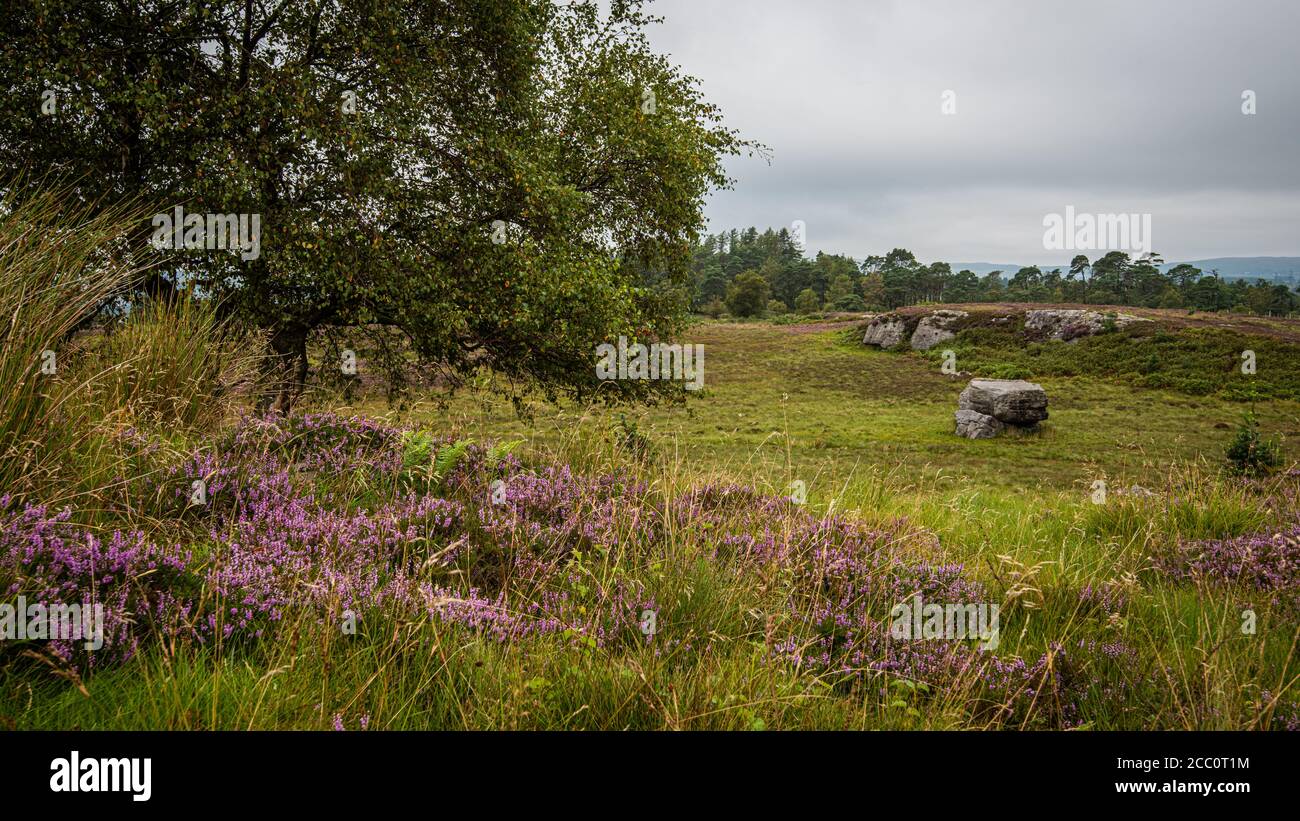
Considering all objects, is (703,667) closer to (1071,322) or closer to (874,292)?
(1071,322)

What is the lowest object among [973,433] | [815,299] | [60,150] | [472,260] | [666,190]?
[973,433]

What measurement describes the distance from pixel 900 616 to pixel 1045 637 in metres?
0.81

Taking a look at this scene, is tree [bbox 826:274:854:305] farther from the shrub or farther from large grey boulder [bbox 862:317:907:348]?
Answer: the shrub

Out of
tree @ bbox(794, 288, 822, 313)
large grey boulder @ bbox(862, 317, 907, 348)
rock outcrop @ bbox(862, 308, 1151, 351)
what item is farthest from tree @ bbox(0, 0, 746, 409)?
tree @ bbox(794, 288, 822, 313)

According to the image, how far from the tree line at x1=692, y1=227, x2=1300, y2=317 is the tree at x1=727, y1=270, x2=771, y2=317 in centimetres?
15

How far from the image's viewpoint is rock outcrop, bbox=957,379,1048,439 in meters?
25.2

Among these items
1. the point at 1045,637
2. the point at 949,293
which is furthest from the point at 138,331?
the point at 949,293

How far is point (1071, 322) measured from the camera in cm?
4906

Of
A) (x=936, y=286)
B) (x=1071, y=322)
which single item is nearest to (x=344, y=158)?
(x=1071, y=322)

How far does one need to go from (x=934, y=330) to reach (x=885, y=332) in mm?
3947

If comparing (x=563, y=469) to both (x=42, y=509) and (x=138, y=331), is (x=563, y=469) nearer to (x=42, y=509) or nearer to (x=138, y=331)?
(x=42, y=509)

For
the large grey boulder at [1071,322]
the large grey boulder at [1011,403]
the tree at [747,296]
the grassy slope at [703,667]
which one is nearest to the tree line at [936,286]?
the tree at [747,296]

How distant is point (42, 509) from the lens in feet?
10.3
